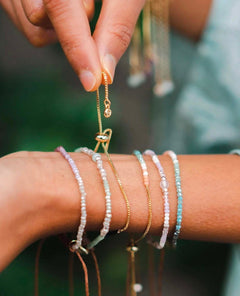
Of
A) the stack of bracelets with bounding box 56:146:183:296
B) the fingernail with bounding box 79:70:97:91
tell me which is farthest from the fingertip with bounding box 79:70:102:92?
the stack of bracelets with bounding box 56:146:183:296

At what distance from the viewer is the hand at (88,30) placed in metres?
0.74

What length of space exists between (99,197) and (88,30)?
0.33 m

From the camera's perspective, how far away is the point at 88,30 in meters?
0.75

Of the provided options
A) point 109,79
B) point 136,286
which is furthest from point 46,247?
point 109,79

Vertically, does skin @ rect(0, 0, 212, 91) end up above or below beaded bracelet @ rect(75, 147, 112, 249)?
above

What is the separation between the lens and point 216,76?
1.22 metres

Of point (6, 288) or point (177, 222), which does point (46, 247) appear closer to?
point (6, 288)

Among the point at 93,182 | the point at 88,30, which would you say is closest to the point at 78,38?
the point at 88,30

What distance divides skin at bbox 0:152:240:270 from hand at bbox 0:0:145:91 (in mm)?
184

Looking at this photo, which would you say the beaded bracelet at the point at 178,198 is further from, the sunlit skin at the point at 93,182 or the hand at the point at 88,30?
the hand at the point at 88,30

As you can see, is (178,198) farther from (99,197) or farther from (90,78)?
(90,78)

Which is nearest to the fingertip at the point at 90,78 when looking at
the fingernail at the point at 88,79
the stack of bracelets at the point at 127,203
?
the fingernail at the point at 88,79

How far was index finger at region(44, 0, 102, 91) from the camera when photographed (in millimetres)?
733

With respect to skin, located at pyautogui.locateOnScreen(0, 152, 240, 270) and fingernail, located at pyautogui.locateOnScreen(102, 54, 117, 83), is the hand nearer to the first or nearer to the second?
fingernail, located at pyautogui.locateOnScreen(102, 54, 117, 83)
